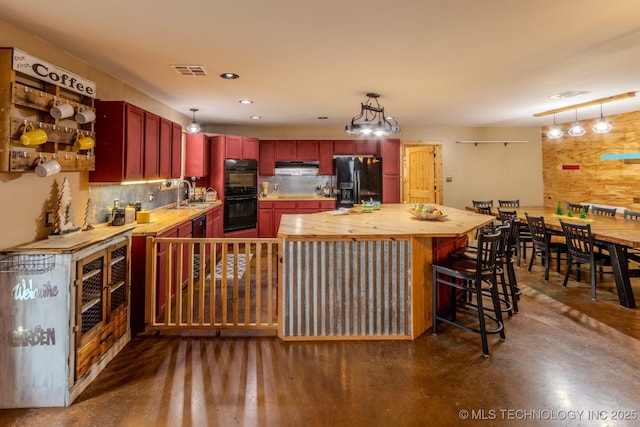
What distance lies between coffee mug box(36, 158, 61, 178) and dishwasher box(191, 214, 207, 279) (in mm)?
1907

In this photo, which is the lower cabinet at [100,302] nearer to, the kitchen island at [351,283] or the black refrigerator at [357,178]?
the kitchen island at [351,283]

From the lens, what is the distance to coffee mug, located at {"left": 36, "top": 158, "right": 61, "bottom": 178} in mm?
2350

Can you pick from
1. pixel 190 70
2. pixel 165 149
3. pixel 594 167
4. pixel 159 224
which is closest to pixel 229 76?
pixel 190 70

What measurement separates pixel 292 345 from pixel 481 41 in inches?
110

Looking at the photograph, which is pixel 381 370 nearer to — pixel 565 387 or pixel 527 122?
pixel 565 387

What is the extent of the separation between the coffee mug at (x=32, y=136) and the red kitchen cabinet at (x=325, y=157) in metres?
5.11

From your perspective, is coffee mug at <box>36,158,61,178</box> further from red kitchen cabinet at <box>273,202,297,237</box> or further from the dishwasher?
red kitchen cabinet at <box>273,202,297,237</box>

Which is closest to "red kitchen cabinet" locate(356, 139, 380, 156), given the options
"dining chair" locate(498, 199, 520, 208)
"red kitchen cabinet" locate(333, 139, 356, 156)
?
"red kitchen cabinet" locate(333, 139, 356, 156)

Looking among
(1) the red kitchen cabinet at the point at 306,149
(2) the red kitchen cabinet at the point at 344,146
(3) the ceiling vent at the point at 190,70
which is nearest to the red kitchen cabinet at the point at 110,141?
(3) the ceiling vent at the point at 190,70

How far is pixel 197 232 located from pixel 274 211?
241cm

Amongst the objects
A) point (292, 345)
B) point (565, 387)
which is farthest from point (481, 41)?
point (292, 345)

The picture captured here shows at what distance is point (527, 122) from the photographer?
676cm

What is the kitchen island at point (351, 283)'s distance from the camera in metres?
2.88

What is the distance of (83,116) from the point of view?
284cm
